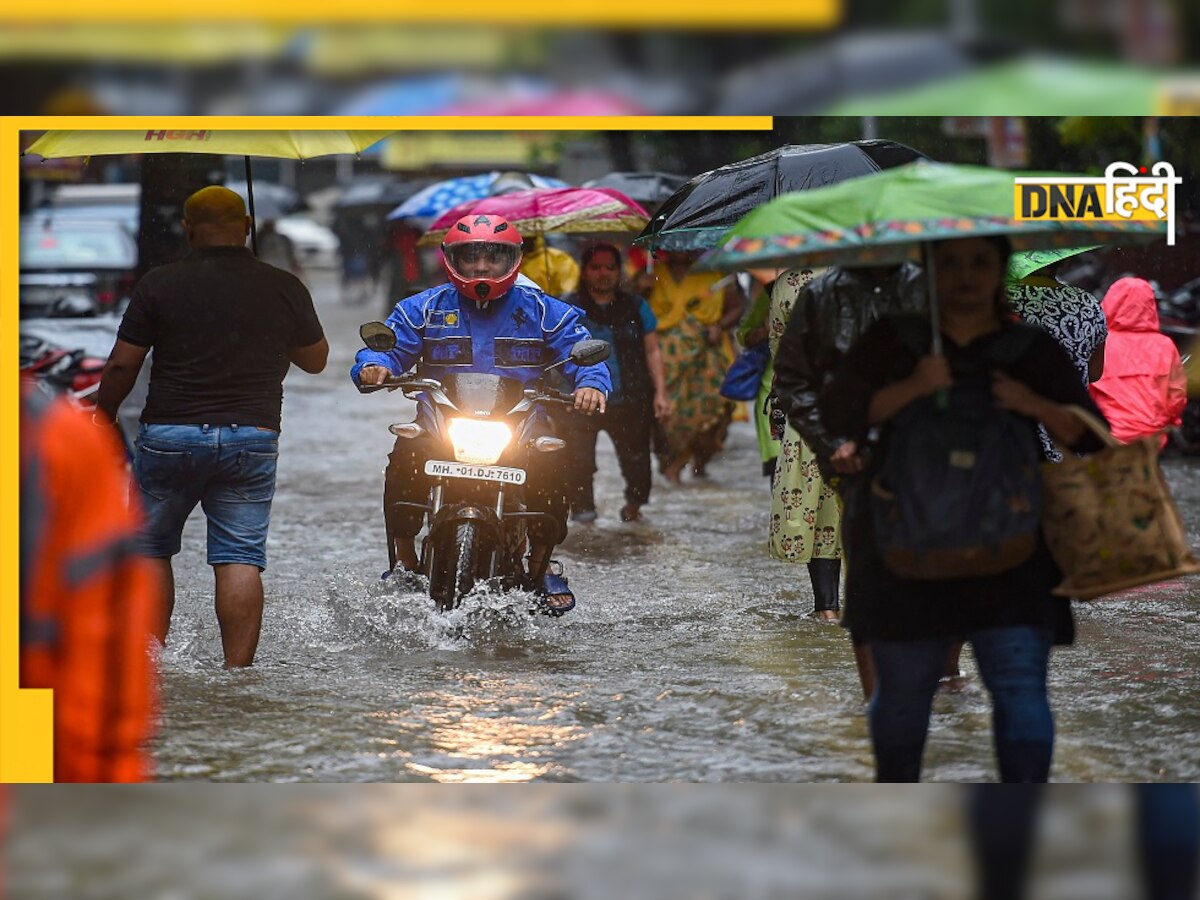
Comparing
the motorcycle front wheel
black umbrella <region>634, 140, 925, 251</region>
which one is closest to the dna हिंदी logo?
black umbrella <region>634, 140, 925, 251</region>

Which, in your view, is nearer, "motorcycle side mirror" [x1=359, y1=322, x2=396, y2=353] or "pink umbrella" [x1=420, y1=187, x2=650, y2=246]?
"motorcycle side mirror" [x1=359, y1=322, x2=396, y2=353]

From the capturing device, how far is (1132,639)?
25.6ft

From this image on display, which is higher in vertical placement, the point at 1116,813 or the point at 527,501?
the point at 527,501

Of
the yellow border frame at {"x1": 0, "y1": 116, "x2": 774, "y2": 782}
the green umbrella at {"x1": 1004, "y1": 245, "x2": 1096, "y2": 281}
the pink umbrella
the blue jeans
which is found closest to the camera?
the blue jeans

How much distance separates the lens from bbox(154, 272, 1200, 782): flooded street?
6109 millimetres

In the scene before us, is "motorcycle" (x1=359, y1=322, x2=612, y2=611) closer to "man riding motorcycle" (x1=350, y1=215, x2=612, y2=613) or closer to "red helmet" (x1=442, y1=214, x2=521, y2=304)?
"man riding motorcycle" (x1=350, y1=215, x2=612, y2=613)
